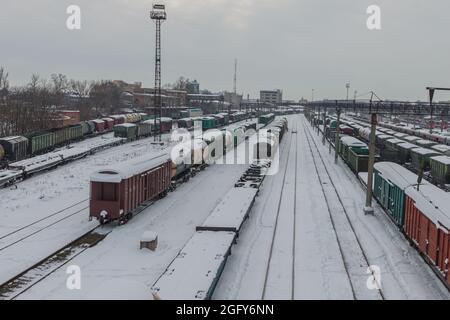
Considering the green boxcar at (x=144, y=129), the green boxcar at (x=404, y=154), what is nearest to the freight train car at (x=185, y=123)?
the green boxcar at (x=144, y=129)

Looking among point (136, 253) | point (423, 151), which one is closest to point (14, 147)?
point (136, 253)

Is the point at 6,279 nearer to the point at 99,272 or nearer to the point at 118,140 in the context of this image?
the point at 99,272

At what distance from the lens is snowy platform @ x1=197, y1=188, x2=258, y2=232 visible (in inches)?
818

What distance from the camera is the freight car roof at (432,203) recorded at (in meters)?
16.5

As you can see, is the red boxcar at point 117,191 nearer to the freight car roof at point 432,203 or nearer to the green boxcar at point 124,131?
the freight car roof at point 432,203

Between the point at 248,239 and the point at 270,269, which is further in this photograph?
the point at 248,239

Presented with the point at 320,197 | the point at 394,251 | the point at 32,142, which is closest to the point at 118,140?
the point at 32,142

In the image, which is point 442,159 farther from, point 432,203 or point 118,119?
point 118,119

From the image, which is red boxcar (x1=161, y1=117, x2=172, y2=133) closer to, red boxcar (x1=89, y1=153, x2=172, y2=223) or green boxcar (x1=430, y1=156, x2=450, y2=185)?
green boxcar (x1=430, y1=156, x2=450, y2=185)

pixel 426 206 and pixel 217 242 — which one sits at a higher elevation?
pixel 426 206

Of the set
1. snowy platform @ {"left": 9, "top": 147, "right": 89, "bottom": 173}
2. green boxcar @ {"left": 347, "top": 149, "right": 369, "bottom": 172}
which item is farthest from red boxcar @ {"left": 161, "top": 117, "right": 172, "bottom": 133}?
green boxcar @ {"left": 347, "top": 149, "right": 369, "bottom": 172}

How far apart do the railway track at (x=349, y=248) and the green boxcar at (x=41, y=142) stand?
93.8 ft

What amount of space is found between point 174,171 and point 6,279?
17.7 metres
